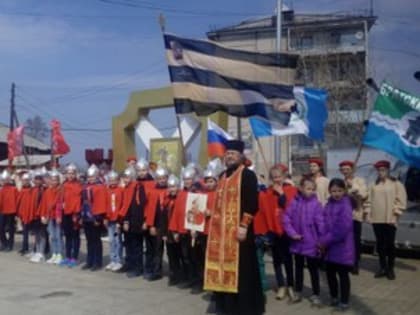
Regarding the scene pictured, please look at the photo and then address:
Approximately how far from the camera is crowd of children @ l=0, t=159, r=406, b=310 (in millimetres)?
7227

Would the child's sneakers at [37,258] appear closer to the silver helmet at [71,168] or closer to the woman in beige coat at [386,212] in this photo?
the silver helmet at [71,168]

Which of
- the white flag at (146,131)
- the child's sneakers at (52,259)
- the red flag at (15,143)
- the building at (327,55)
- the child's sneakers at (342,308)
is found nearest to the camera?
the child's sneakers at (342,308)

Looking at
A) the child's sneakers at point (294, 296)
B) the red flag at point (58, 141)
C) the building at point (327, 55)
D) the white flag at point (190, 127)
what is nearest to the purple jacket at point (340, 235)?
the child's sneakers at point (294, 296)

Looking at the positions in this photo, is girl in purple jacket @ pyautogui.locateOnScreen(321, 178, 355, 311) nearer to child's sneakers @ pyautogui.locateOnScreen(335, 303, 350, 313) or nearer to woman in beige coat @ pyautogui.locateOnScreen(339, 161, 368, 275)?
child's sneakers @ pyautogui.locateOnScreen(335, 303, 350, 313)

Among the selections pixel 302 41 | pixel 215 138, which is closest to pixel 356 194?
pixel 215 138

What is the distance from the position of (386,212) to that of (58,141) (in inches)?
508

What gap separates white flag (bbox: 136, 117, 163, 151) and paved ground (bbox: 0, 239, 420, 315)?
7314 millimetres

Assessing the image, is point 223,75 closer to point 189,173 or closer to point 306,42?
point 189,173

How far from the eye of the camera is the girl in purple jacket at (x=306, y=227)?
23.7 feet

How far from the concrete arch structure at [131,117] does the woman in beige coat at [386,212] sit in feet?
27.2

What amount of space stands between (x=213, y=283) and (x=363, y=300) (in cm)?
207

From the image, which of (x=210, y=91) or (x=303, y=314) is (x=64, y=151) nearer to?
(x=210, y=91)

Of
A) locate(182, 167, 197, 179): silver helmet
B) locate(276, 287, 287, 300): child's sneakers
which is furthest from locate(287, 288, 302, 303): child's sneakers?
locate(182, 167, 197, 179): silver helmet

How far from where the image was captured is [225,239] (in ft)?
22.6
